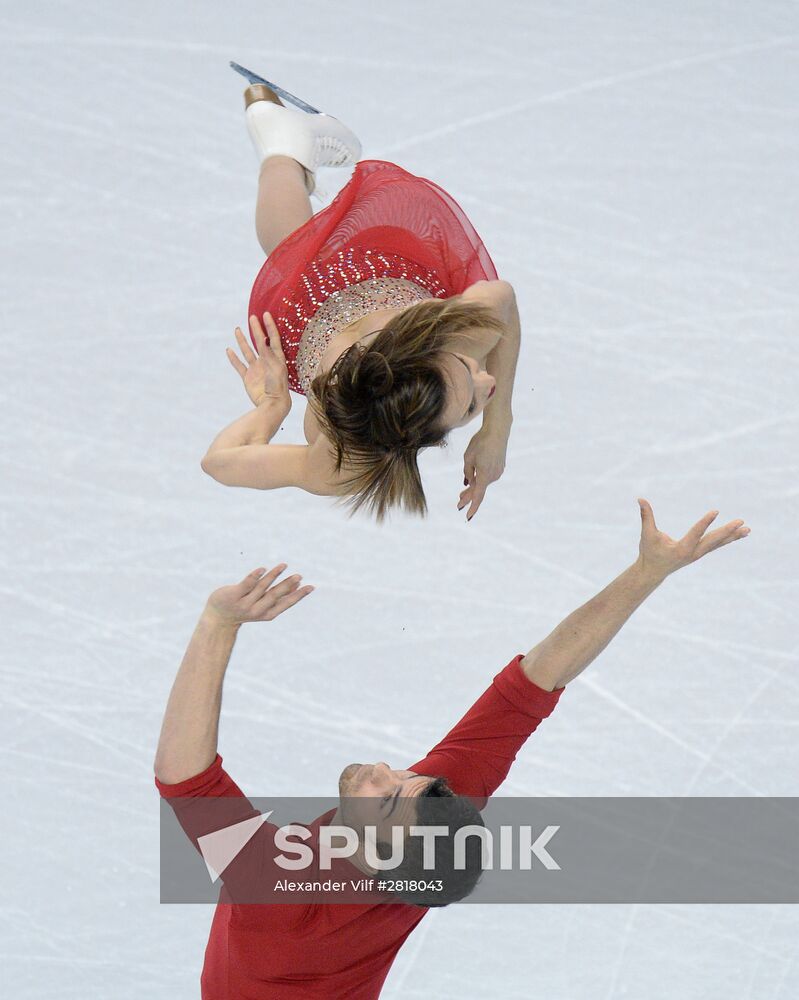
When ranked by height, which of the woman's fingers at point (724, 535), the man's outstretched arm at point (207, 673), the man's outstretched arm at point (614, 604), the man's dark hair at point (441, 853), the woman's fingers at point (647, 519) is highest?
the woman's fingers at point (647, 519)

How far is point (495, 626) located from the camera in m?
3.11

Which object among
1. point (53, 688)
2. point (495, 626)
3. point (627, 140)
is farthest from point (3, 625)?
point (627, 140)

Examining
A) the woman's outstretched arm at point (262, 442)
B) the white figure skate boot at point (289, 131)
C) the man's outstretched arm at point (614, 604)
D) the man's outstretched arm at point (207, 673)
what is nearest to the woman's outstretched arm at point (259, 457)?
the woman's outstretched arm at point (262, 442)

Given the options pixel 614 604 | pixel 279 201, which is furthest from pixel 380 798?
pixel 279 201

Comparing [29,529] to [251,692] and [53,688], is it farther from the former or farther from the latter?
[251,692]

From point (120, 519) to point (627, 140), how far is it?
69.5 inches

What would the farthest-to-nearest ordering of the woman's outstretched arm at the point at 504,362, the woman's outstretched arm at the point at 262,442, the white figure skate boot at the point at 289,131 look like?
the white figure skate boot at the point at 289,131
the woman's outstretched arm at the point at 504,362
the woman's outstretched arm at the point at 262,442

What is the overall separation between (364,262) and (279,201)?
1.53 feet

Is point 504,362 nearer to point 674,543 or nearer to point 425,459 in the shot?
point 674,543

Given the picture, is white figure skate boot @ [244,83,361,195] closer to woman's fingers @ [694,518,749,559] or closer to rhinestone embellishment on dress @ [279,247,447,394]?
rhinestone embellishment on dress @ [279,247,447,394]

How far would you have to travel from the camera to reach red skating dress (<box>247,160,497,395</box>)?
239cm

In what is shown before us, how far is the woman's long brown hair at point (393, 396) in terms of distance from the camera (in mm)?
2066

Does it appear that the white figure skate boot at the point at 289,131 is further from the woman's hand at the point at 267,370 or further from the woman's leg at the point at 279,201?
the woman's hand at the point at 267,370

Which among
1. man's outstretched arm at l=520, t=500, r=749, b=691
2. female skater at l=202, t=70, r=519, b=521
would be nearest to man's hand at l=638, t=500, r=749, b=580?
man's outstretched arm at l=520, t=500, r=749, b=691
